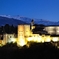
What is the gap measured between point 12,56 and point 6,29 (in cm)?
846

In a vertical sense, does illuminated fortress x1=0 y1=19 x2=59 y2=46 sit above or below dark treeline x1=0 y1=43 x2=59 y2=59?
above

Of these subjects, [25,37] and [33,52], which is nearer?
[33,52]

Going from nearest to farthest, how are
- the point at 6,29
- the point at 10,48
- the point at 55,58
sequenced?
the point at 55,58 < the point at 10,48 < the point at 6,29

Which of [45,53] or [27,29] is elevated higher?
[27,29]

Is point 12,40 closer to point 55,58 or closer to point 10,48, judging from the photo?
point 10,48

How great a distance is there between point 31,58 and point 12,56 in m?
2.31

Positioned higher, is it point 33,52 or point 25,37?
point 25,37

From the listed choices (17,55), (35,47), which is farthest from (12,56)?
(35,47)

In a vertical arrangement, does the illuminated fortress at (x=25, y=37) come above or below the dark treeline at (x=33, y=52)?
above

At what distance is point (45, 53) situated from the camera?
3200 centimetres

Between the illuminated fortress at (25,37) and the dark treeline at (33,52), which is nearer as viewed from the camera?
the dark treeline at (33,52)

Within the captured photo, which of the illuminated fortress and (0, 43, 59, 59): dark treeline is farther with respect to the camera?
the illuminated fortress

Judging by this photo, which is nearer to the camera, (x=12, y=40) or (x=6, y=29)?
(x=12, y=40)

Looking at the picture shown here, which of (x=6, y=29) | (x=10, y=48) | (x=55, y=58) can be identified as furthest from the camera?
(x=6, y=29)
